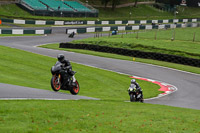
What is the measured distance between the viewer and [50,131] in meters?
8.79

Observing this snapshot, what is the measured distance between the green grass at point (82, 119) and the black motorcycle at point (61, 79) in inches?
107

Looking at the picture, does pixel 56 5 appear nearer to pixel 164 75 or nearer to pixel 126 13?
pixel 126 13

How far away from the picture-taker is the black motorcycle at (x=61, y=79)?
15.1 metres

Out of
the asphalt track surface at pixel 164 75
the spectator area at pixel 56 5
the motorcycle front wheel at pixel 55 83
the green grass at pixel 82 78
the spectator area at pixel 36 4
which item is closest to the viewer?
the motorcycle front wheel at pixel 55 83

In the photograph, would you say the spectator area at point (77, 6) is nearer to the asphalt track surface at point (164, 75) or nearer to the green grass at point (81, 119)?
the asphalt track surface at point (164, 75)

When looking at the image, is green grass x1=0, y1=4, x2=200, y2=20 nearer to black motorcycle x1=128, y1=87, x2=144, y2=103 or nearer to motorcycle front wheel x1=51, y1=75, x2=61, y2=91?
black motorcycle x1=128, y1=87, x2=144, y2=103

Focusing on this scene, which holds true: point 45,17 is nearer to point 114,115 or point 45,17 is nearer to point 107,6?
point 107,6

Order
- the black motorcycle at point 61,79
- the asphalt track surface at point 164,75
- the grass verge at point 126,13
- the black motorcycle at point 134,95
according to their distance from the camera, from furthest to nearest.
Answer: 1. the grass verge at point 126,13
2. the asphalt track surface at point 164,75
3. the black motorcycle at point 134,95
4. the black motorcycle at point 61,79

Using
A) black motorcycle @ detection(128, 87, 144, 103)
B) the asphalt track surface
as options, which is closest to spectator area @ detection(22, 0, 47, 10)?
the asphalt track surface

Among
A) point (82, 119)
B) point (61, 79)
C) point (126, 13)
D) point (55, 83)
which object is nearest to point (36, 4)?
point (126, 13)

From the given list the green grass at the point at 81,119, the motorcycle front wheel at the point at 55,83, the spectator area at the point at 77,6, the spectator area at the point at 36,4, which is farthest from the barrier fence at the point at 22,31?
the green grass at the point at 81,119

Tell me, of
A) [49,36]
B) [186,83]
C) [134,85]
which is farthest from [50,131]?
[49,36]

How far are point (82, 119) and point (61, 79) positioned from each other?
221 inches

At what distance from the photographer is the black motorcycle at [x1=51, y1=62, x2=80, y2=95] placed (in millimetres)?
15070
